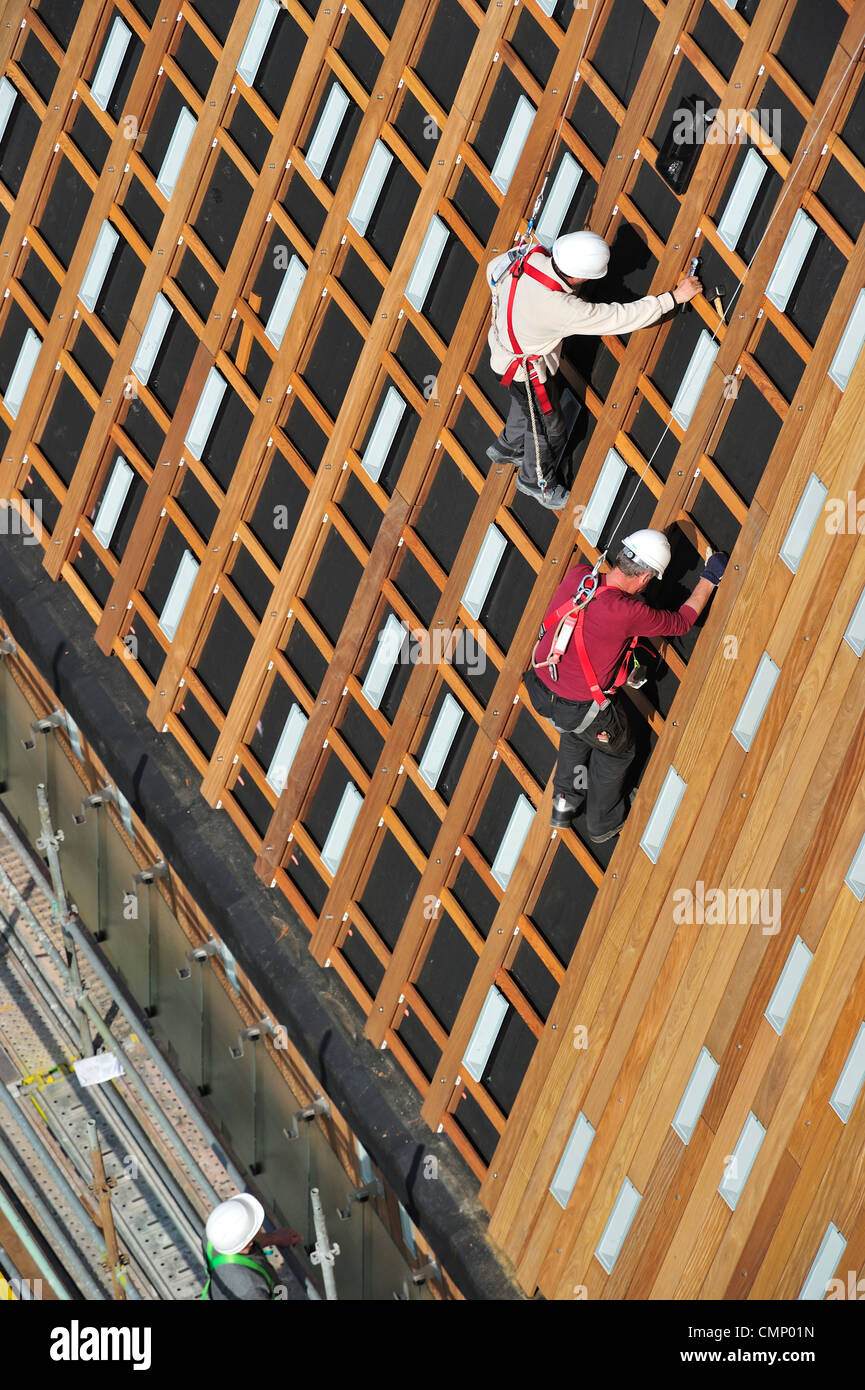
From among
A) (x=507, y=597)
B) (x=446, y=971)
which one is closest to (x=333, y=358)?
(x=507, y=597)

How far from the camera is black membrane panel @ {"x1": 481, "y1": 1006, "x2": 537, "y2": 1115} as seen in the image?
784cm

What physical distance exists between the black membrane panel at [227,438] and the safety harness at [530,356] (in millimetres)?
1442

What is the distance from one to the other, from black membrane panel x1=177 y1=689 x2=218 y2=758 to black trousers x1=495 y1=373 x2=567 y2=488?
188cm

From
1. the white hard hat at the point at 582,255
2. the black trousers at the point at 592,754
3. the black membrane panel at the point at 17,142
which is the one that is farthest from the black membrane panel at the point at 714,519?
the black membrane panel at the point at 17,142

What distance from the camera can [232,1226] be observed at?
7.55 metres

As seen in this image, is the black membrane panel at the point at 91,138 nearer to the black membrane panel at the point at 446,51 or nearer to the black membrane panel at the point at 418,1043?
the black membrane panel at the point at 446,51

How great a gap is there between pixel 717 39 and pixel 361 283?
1.68 metres

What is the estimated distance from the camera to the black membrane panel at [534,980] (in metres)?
7.77

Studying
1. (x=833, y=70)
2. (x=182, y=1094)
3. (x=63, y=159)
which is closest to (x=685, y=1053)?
(x=182, y=1094)

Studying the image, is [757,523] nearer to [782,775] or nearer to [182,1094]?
[782,775]

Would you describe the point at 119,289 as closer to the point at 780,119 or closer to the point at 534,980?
the point at 780,119

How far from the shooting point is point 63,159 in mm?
8750

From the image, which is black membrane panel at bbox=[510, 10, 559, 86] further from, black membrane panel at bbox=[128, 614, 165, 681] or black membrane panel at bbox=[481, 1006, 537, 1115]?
black membrane panel at bbox=[481, 1006, 537, 1115]

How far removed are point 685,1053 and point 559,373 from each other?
2510 mm
